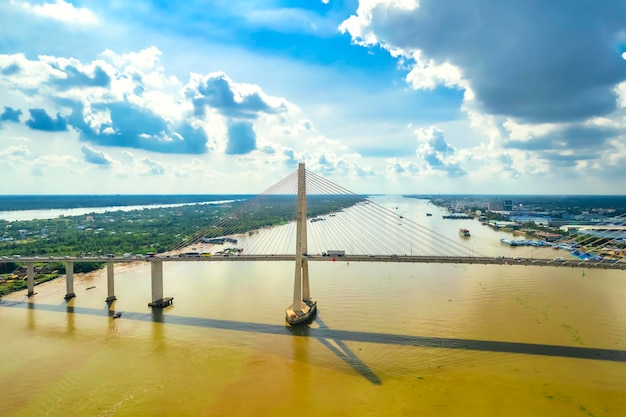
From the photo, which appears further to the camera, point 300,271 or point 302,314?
point 300,271

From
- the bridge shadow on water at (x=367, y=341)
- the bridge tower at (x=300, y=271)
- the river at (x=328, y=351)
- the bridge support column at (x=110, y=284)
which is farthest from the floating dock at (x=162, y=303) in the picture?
the bridge tower at (x=300, y=271)

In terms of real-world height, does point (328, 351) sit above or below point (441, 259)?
below

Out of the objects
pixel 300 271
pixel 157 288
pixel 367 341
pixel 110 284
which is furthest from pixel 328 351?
pixel 110 284

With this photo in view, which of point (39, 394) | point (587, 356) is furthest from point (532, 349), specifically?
point (39, 394)

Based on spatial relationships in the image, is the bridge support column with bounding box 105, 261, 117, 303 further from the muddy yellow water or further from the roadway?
the muddy yellow water

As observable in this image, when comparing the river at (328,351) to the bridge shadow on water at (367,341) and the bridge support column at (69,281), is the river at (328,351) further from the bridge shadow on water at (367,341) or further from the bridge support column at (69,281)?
the bridge support column at (69,281)

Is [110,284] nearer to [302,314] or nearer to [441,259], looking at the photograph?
[302,314]
